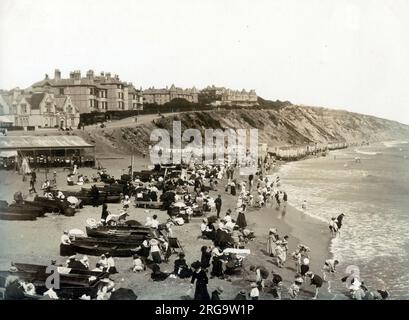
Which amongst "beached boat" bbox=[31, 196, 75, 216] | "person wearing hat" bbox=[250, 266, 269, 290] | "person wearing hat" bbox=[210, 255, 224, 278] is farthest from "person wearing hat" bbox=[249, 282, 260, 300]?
"beached boat" bbox=[31, 196, 75, 216]

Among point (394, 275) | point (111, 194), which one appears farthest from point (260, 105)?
point (394, 275)

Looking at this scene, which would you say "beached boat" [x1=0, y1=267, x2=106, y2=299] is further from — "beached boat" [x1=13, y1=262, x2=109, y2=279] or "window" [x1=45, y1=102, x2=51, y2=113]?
"window" [x1=45, y1=102, x2=51, y2=113]

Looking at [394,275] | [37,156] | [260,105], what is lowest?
[394,275]

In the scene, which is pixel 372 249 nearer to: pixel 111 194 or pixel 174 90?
pixel 111 194

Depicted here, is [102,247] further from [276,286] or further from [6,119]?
[6,119]

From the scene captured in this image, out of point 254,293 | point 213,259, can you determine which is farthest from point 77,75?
point 254,293

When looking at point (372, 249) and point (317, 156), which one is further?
point (317, 156)
